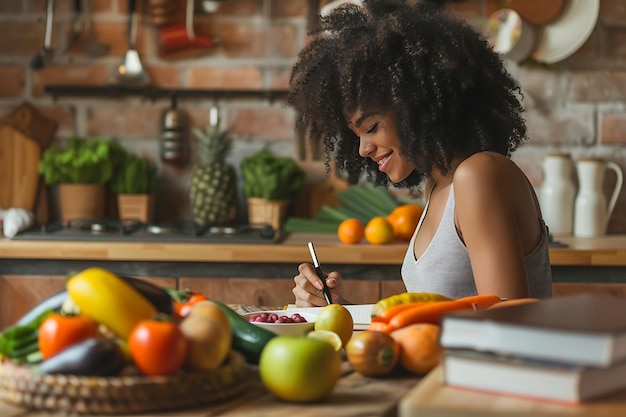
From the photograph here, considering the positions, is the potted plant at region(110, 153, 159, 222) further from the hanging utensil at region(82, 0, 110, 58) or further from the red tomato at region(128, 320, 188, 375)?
the red tomato at region(128, 320, 188, 375)

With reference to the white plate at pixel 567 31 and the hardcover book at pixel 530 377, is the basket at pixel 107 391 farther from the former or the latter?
the white plate at pixel 567 31

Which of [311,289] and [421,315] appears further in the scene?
[311,289]

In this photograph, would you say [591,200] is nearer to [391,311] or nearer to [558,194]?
[558,194]

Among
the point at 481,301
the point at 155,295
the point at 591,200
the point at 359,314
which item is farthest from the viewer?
the point at 591,200

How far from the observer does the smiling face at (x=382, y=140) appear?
1.85m

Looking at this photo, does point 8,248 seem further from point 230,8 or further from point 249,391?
point 249,391

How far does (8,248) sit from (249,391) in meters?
1.88

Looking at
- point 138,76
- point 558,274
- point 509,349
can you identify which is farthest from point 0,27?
point 509,349

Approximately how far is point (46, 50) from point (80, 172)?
1.54 feet

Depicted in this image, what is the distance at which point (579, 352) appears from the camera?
3.05ft

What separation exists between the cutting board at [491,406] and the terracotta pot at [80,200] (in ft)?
8.04

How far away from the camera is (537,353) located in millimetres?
943

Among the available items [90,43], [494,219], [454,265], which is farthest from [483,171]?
[90,43]

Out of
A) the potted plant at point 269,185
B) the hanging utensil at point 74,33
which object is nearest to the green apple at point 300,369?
the potted plant at point 269,185
